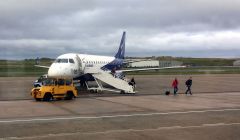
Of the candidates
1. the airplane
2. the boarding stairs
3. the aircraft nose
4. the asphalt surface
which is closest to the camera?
the aircraft nose

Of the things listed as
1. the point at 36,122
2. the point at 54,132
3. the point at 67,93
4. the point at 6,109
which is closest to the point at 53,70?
the point at 67,93

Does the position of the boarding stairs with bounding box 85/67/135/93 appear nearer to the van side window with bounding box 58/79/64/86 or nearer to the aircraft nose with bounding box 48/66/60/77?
the aircraft nose with bounding box 48/66/60/77

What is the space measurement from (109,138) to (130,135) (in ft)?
3.33

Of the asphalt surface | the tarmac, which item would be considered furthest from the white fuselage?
the tarmac

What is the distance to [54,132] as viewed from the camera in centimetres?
1527

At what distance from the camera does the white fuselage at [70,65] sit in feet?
115

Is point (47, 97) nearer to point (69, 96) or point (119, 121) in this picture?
point (69, 96)

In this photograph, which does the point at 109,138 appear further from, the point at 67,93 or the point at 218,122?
the point at 67,93

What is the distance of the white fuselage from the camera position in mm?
35000

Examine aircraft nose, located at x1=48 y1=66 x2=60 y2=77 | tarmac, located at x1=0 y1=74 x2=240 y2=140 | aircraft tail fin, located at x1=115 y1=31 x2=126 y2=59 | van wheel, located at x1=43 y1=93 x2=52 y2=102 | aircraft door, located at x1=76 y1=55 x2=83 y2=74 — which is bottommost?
tarmac, located at x1=0 y1=74 x2=240 y2=140

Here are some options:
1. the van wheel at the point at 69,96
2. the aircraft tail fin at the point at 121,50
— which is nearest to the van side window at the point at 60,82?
the van wheel at the point at 69,96

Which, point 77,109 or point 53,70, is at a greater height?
point 53,70

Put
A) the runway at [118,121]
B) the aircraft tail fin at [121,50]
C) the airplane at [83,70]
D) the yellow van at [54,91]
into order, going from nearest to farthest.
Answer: the runway at [118,121], the yellow van at [54,91], the airplane at [83,70], the aircraft tail fin at [121,50]

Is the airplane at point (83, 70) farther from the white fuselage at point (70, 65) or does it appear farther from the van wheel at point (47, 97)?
the van wheel at point (47, 97)
